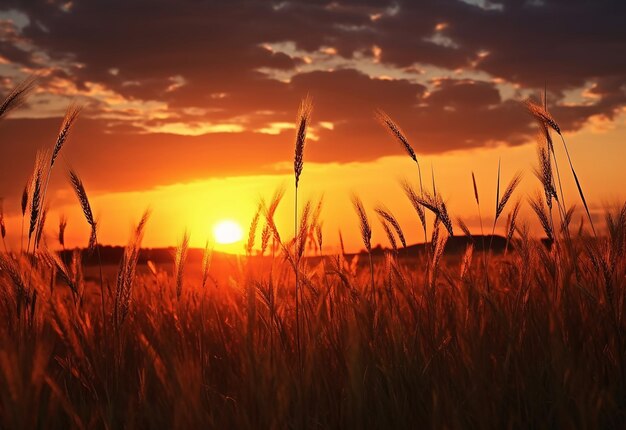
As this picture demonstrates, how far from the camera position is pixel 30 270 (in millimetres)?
2568

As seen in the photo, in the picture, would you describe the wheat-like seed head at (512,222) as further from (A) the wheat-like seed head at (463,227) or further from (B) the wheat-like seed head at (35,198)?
(B) the wheat-like seed head at (35,198)

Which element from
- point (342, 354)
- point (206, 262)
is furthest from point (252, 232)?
point (342, 354)

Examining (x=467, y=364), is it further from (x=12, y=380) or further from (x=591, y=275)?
(x=12, y=380)

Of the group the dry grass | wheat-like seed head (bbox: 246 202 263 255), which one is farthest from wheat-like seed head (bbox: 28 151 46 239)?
wheat-like seed head (bbox: 246 202 263 255)

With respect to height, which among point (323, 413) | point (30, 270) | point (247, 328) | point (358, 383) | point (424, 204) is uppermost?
point (424, 204)

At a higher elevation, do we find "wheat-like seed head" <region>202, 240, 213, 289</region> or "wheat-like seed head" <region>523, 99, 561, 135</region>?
"wheat-like seed head" <region>523, 99, 561, 135</region>

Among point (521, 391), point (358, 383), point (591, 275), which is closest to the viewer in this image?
point (358, 383)

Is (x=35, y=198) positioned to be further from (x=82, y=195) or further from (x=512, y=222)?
(x=512, y=222)

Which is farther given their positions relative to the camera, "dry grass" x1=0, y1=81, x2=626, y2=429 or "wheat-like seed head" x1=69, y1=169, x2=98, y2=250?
"wheat-like seed head" x1=69, y1=169, x2=98, y2=250

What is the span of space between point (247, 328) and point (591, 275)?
176 cm

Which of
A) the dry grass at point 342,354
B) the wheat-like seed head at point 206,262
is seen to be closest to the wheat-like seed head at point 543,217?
the dry grass at point 342,354

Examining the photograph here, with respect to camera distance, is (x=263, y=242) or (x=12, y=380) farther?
(x=263, y=242)

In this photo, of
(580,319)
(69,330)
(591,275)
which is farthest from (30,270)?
(591,275)

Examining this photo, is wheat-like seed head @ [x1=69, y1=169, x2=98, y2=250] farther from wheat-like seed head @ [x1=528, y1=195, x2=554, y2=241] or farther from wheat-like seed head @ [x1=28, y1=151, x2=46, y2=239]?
wheat-like seed head @ [x1=528, y1=195, x2=554, y2=241]
